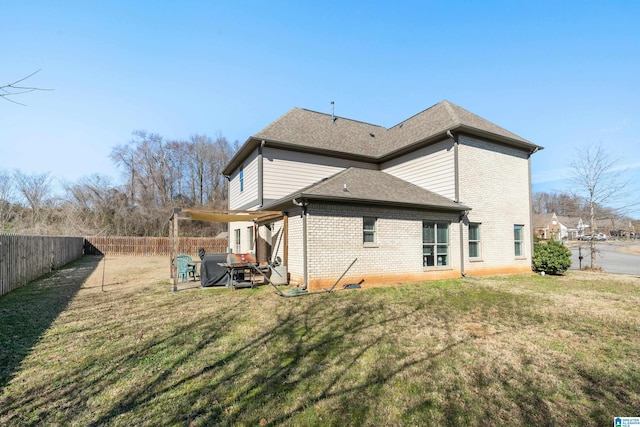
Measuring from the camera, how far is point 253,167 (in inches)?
542

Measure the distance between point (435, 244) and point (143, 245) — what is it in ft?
91.1

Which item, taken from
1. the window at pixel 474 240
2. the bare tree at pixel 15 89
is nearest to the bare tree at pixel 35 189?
the bare tree at pixel 15 89

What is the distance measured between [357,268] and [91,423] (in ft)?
26.8

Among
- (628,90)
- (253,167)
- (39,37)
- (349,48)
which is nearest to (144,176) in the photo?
(253,167)

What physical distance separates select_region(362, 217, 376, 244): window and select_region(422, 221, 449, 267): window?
7.52 ft

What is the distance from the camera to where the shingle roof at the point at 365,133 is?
42.9 feet

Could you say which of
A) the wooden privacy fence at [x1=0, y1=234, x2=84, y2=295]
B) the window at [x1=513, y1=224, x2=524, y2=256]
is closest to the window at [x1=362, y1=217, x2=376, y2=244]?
the window at [x1=513, y1=224, x2=524, y2=256]

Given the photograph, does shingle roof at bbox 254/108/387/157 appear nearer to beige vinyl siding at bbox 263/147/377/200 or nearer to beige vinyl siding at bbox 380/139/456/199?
beige vinyl siding at bbox 263/147/377/200

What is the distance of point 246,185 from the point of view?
15055 millimetres

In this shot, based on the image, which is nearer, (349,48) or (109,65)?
(109,65)

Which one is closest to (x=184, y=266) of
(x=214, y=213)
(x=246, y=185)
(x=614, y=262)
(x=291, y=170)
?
(x=214, y=213)

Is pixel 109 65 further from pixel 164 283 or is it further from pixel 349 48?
pixel 349 48

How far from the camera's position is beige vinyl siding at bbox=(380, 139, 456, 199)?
→ 12555 mm

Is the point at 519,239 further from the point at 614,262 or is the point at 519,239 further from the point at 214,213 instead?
the point at 214,213
